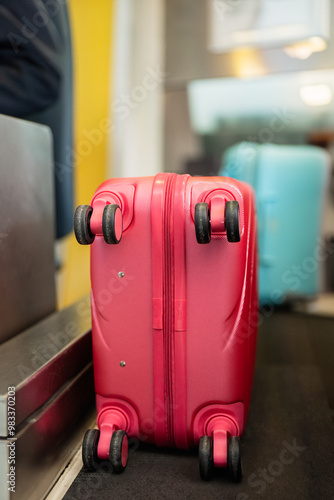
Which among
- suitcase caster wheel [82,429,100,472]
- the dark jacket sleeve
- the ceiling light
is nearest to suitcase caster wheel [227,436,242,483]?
suitcase caster wheel [82,429,100,472]

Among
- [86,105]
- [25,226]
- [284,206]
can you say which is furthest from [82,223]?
[86,105]

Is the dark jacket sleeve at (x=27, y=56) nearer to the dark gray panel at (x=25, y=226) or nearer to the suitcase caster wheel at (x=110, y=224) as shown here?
the dark gray panel at (x=25, y=226)

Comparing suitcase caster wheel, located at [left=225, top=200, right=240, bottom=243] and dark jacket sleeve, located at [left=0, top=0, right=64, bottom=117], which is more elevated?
dark jacket sleeve, located at [left=0, top=0, right=64, bottom=117]

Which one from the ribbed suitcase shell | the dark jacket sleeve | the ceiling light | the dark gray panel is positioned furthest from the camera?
the ceiling light

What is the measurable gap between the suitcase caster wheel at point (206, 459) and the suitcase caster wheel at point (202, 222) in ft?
1.14

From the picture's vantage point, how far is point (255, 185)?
182 centimetres

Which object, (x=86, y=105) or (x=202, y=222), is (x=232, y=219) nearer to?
(x=202, y=222)

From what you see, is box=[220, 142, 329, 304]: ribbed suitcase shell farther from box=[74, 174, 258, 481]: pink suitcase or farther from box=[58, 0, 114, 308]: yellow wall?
box=[74, 174, 258, 481]: pink suitcase

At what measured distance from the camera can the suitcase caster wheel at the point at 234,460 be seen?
696mm

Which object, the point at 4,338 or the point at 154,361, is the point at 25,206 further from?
the point at 154,361

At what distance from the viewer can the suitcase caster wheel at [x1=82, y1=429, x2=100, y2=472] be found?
2.40 feet

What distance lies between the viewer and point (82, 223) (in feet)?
2.27

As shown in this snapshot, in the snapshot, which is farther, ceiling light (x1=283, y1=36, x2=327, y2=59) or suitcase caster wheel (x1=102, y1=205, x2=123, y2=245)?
ceiling light (x1=283, y1=36, x2=327, y2=59)

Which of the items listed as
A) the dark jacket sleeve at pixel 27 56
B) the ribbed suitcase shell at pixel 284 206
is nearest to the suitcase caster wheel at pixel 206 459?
the dark jacket sleeve at pixel 27 56
